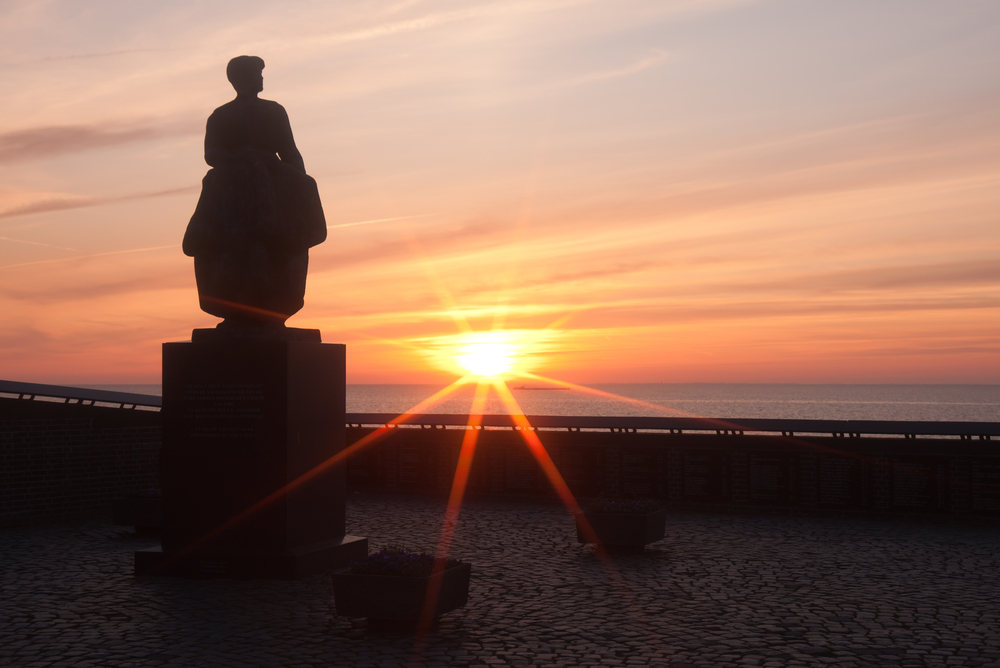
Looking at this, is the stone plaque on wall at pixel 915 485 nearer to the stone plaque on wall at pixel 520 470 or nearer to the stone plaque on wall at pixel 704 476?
the stone plaque on wall at pixel 704 476

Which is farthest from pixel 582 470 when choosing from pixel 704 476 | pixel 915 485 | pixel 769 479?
pixel 915 485

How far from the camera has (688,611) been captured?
10125 millimetres

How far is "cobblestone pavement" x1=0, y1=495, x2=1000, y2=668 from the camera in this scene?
27.6ft

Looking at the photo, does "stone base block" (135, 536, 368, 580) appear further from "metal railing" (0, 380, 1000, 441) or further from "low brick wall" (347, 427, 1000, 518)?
"metal railing" (0, 380, 1000, 441)

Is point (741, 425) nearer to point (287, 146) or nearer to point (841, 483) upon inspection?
point (841, 483)

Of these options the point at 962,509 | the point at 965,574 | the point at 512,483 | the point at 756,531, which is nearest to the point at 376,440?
the point at 512,483

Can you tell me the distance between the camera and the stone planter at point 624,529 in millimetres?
14117

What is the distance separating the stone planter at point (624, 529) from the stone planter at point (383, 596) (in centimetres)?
522

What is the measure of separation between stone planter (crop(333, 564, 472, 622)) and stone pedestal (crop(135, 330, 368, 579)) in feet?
9.10

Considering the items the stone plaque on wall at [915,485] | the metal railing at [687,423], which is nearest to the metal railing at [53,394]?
the metal railing at [687,423]

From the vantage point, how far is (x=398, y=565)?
9445 mm

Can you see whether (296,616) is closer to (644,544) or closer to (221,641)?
(221,641)

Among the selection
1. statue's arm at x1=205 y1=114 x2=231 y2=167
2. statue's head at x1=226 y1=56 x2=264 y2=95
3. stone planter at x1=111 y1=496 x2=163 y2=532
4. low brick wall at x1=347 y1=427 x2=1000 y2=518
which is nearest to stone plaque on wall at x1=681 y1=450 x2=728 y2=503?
low brick wall at x1=347 y1=427 x2=1000 y2=518

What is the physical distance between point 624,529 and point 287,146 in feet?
23.4
